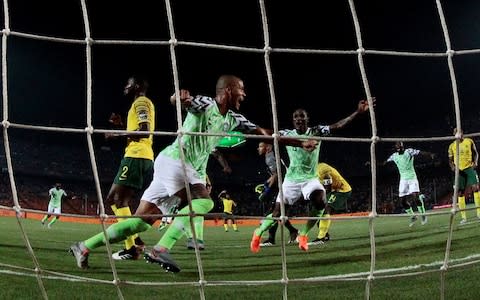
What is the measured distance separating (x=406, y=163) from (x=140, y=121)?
510 centimetres

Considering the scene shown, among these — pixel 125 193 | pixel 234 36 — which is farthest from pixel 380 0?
pixel 125 193

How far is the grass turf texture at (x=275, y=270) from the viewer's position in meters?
2.38

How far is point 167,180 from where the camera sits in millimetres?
2885

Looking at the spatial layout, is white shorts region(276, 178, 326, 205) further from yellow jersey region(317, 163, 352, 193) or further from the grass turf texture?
yellow jersey region(317, 163, 352, 193)

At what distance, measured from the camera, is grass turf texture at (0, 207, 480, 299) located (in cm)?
238

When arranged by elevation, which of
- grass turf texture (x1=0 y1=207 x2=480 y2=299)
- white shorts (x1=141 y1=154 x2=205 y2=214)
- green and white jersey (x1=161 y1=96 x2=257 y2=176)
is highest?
green and white jersey (x1=161 y1=96 x2=257 y2=176)

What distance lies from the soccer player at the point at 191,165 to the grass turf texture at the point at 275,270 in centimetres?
24

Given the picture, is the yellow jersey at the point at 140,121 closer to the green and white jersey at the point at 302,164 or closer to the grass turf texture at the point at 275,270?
the grass turf texture at the point at 275,270

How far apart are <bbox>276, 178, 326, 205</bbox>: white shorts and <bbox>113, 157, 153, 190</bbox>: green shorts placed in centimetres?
134

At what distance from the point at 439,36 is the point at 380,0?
1857mm

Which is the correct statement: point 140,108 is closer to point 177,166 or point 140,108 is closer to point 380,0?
point 177,166

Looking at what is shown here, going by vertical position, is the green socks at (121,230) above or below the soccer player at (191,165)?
below

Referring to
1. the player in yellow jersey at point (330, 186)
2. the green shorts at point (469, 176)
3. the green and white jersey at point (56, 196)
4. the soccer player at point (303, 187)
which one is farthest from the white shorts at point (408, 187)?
the green and white jersey at point (56, 196)

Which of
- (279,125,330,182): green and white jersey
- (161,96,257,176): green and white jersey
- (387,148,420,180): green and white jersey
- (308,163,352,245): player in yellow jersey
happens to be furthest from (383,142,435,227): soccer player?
(161,96,257,176): green and white jersey
